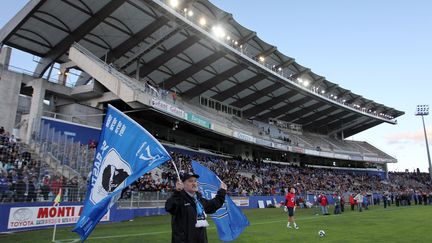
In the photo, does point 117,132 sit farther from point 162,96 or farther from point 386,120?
point 386,120

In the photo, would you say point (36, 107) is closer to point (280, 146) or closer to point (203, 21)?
point (203, 21)

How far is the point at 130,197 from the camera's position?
21906 mm

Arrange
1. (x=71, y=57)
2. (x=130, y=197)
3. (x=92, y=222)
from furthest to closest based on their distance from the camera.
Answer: (x=71, y=57)
(x=130, y=197)
(x=92, y=222)

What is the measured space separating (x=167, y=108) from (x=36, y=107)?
10393 millimetres

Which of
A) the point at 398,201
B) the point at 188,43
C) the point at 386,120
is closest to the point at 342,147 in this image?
the point at 386,120

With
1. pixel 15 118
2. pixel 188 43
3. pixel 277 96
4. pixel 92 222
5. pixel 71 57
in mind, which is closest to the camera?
pixel 92 222

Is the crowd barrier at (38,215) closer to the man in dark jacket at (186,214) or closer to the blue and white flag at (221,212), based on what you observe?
the blue and white flag at (221,212)

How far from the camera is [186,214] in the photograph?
15.6ft

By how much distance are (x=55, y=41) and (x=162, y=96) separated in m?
10.4

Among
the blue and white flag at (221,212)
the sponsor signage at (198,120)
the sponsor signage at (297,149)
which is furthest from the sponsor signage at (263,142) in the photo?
the blue and white flag at (221,212)

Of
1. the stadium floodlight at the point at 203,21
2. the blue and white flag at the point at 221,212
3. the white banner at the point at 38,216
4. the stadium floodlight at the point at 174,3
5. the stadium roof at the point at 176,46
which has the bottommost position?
the white banner at the point at 38,216

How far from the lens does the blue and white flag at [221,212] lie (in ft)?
25.4

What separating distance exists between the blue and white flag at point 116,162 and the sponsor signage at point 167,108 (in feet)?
75.6

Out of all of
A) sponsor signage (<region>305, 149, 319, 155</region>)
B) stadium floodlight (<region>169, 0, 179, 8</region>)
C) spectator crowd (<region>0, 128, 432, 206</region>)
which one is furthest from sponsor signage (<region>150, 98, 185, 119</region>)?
sponsor signage (<region>305, 149, 319, 155</region>)
